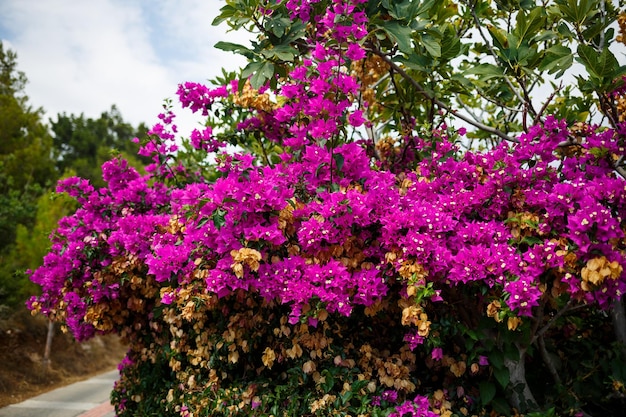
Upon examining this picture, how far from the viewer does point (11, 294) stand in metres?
8.95

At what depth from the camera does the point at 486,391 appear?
2.68 m

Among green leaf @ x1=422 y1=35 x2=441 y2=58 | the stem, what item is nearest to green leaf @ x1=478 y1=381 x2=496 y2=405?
the stem

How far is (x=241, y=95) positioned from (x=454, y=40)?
5.39 ft

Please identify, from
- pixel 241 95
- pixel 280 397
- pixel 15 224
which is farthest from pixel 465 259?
pixel 15 224

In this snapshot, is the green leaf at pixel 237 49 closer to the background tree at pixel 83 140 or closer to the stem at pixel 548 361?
the stem at pixel 548 361

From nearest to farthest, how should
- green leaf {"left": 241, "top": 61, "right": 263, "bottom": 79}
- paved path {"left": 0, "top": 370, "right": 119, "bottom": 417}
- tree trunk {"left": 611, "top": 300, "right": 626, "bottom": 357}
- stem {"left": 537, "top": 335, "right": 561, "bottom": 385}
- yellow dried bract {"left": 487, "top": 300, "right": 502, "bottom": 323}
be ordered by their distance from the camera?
1. yellow dried bract {"left": 487, "top": 300, "right": 502, "bottom": 323}
2. green leaf {"left": 241, "top": 61, "right": 263, "bottom": 79}
3. stem {"left": 537, "top": 335, "right": 561, "bottom": 385}
4. tree trunk {"left": 611, "top": 300, "right": 626, "bottom": 357}
5. paved path {"left": 0, "top": 370, "right": 119, "bottom": 417}

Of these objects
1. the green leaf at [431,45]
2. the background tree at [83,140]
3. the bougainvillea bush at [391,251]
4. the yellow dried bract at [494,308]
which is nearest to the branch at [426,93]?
the bougainvillea bush at [391,251]

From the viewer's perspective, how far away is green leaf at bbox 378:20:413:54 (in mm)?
2482

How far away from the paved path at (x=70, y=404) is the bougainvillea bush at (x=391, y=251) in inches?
160

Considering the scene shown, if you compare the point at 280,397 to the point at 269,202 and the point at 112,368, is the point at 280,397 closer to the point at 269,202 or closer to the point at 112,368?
the point at 269,202

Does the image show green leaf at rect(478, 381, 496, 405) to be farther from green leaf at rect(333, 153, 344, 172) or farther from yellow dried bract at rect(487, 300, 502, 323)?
green leaf at rect(333, 153, 344, 172)

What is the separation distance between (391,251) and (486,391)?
3.59 feet

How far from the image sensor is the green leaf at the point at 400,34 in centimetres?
248

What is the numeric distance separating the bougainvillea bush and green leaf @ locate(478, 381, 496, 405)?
0.04 ft
